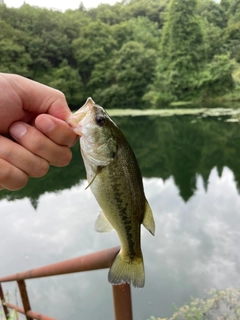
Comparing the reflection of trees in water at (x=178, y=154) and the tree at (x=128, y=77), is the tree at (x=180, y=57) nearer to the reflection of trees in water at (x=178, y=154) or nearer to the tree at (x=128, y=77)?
the tree at (x=128, y=77)

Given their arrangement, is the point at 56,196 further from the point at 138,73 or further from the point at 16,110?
the point at 138,73

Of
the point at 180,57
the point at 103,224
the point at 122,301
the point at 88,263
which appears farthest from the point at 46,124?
the point at 180,57

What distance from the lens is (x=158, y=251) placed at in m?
5.48

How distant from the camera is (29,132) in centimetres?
115

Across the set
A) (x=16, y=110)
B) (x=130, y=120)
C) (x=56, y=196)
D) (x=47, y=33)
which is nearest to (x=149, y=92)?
(x=130, y=120)

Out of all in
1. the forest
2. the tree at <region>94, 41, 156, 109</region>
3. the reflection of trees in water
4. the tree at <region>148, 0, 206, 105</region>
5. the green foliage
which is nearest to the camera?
the green foliage

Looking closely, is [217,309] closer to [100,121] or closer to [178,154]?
[100,121]

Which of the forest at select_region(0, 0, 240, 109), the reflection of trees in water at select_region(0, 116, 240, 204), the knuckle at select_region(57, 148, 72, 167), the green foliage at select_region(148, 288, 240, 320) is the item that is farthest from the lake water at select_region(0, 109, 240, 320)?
the forest at select_region(0, 0, 240, 109)

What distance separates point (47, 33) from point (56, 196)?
2063cm

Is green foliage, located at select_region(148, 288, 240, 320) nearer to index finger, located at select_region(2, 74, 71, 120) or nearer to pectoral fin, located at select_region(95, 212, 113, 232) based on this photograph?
pectoral fin, located at select_region(95, 212, 113, 232)

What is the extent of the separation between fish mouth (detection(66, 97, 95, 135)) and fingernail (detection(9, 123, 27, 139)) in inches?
6.4

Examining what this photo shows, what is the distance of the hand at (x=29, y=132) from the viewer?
44.1 inches

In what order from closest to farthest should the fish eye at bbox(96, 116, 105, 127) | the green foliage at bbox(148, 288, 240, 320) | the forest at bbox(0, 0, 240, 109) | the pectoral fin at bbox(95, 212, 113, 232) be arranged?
the fish eye at bbox(96, 116, 105, 127) < the pectoral fin at bbox(95, 212, 113, 232) < the green foliage at bbox(148, 288, 240, 320) < the forest at bbox(0, 0, 240, 109)

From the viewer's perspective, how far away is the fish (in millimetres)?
1105
